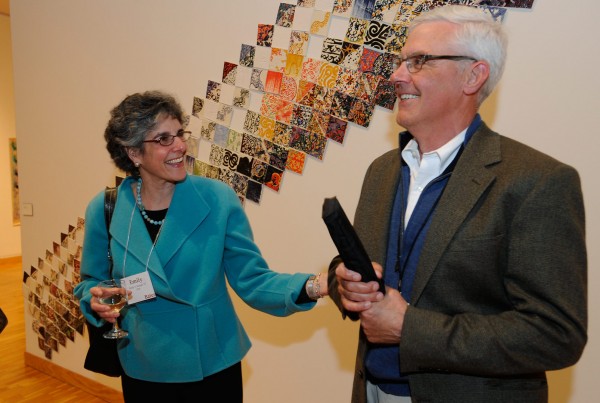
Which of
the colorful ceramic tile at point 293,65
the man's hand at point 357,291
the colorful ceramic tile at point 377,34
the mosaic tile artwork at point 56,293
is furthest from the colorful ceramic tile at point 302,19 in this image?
the mosaic tile artwork at point 56,293

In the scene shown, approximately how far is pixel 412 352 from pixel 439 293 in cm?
17

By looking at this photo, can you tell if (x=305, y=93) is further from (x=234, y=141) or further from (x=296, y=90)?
(x=234, y=141)

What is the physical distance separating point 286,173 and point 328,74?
565mm

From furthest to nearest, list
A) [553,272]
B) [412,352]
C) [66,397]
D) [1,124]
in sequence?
1. [1,124]
2. [66,397]
3. [412,352]
4. [553,272]

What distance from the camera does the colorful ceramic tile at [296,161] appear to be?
254 centimetres

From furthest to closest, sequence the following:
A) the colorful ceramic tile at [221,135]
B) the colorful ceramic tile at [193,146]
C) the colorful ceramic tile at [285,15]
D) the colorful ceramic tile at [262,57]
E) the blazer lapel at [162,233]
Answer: the colorful ceramic tile at [193,146], the colorful ceramic tile at [221,135], the colorful ceramic tile at [262,57], the colorful ceramic tile at [285,15], the blazer lapel at [162,233]

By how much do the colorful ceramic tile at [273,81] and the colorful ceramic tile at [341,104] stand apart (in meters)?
0.35

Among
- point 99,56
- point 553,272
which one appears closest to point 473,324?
point 553,272

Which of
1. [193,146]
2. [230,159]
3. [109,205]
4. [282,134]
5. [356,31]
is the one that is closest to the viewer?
[109,205]

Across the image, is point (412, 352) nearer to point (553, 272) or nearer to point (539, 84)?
point (553, 272)

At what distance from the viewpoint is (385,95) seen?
225cm

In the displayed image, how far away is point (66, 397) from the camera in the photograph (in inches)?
139

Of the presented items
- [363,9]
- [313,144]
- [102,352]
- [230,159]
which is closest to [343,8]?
[363,9]

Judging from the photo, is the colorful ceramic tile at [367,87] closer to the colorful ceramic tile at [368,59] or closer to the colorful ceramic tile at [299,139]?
the colorful ceramic tile at [368,59]
